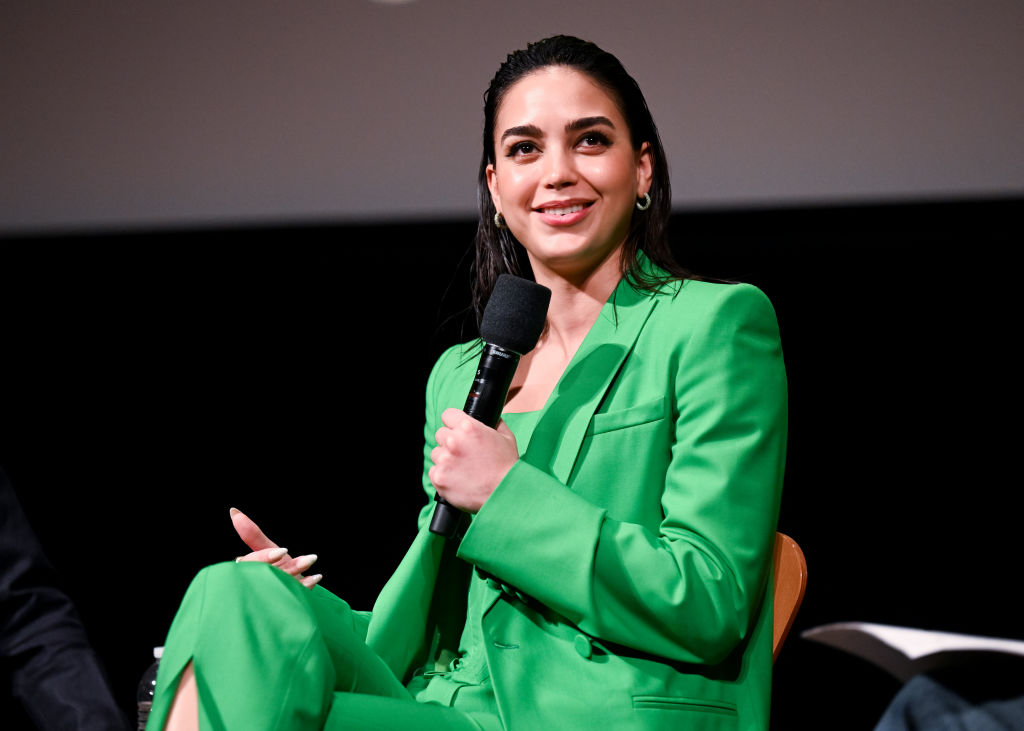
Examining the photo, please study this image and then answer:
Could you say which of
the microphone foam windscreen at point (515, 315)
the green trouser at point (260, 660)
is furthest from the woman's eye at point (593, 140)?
the green trouser at point (260, 660)

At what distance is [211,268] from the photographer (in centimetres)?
285

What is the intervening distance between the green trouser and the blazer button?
20 centimetres

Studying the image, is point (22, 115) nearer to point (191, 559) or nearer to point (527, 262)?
point (191, 559)

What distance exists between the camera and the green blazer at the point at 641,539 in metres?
1.14

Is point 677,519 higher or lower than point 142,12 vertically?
lower

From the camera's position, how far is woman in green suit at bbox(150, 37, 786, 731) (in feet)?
3.49

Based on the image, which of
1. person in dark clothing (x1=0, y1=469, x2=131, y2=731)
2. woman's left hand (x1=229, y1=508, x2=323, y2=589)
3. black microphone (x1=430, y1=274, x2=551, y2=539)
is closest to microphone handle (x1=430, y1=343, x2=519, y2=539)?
black microphone (x1=430, y1=274, x2=551, y2=539)

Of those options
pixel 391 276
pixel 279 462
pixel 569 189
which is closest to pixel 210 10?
pixel 391 276

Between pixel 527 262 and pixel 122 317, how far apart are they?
1.64m

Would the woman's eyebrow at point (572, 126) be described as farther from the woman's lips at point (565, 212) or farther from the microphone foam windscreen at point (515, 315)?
the microphone foam windscreen at point (515, 315)

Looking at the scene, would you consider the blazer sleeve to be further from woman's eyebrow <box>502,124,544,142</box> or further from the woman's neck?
woman's eyebrow <box>502,124,544,142</box>

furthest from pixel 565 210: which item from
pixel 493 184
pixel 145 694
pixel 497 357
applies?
pixel 145 694

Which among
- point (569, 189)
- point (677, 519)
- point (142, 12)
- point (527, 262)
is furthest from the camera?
point (142, 12)

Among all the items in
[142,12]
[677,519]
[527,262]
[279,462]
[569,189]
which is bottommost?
[279,462]
